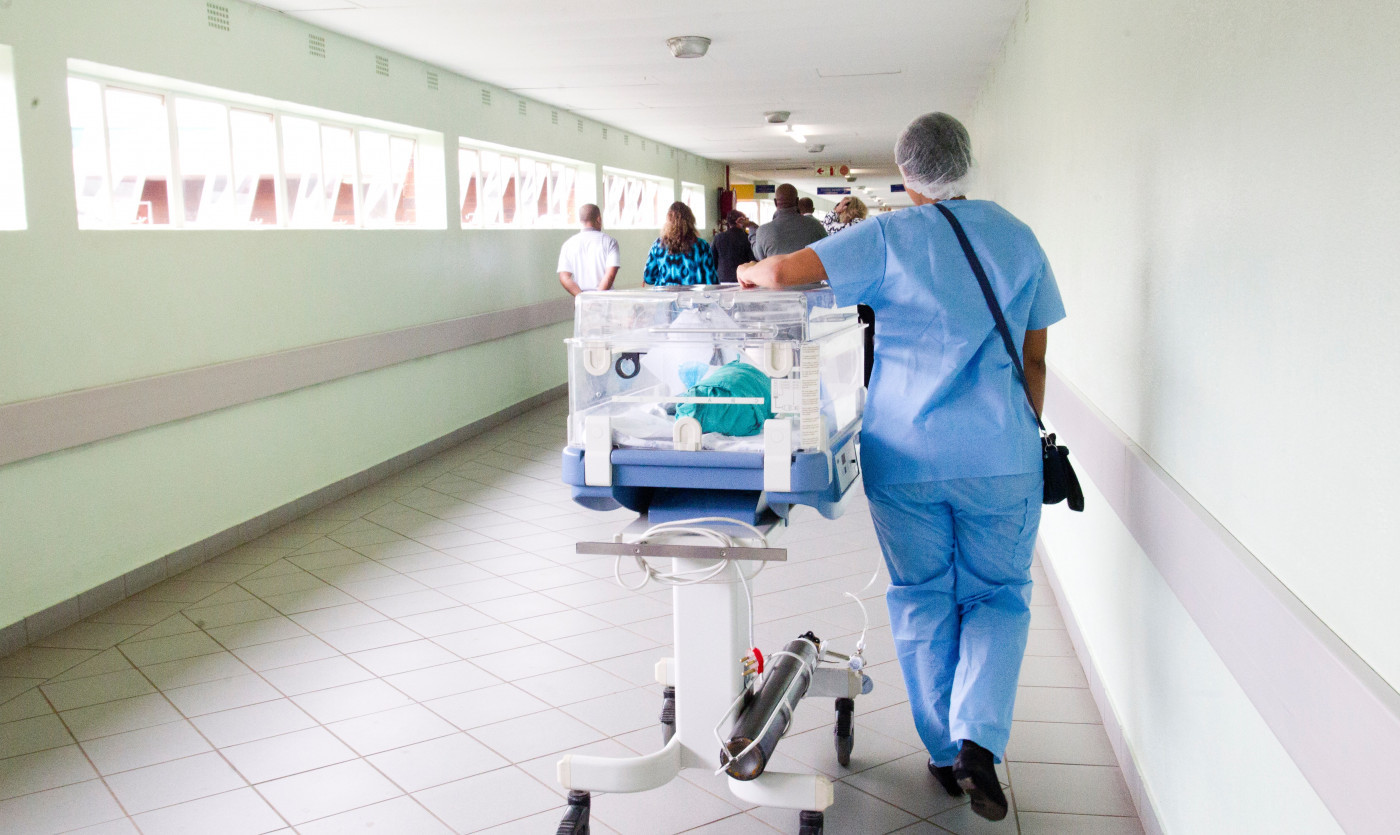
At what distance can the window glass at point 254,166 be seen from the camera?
544 cm

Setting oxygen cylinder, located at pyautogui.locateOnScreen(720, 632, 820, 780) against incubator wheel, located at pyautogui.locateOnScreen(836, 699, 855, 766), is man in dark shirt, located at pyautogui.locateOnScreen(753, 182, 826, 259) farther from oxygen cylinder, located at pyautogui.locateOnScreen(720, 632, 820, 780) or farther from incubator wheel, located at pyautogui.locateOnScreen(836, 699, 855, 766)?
oxygen cylinder, located at pyautogui.locateOnScreen(720, 632, 820, 780)

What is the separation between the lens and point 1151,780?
8.20 feet

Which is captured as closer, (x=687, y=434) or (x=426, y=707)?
(x=687, y=434)

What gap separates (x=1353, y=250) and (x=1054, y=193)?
3389 mm

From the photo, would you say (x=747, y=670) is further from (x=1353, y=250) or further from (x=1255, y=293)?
(x=1353, y=250)

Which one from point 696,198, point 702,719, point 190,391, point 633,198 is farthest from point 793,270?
point 696,198

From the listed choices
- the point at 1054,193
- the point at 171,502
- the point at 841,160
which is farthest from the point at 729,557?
the point at 841,160

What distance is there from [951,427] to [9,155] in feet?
11.6

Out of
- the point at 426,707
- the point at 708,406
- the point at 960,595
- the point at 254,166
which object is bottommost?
the point at 426,707

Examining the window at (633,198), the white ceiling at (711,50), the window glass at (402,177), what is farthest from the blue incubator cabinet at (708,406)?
the window at (633,198)

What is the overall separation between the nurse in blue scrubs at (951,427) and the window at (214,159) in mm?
3433

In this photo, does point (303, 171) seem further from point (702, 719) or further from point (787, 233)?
point (702, 719)

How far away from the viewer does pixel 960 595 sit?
2611mm

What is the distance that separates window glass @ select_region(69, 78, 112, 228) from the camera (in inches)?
172
